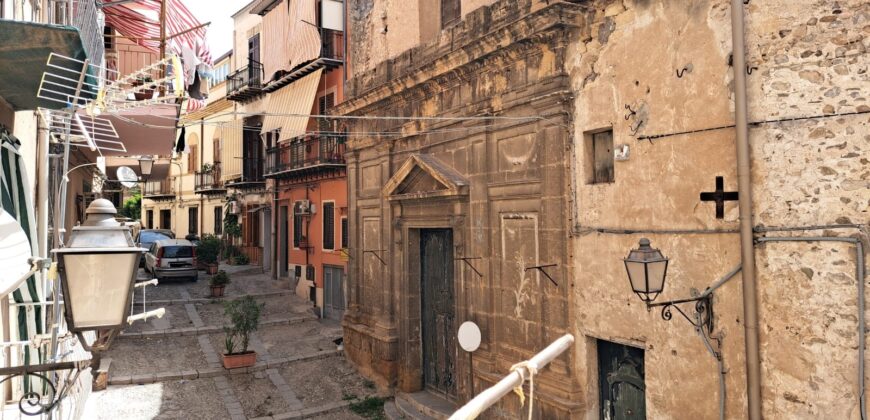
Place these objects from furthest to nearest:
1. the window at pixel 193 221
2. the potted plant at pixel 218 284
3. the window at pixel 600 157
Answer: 1. the window at pixel 193 221
2. the potted plant at pixel 218 284
3. the window at pixel 600 157

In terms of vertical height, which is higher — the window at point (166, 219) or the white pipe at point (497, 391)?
the window at point (166, 219)

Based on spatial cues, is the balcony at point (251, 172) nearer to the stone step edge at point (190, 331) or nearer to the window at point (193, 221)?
the window at point (193, 221)

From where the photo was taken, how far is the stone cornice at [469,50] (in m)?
7.06

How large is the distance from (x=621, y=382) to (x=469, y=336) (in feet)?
7.97

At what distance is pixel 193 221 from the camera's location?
31.0m

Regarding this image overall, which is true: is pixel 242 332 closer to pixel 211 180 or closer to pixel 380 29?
pixel 380 29

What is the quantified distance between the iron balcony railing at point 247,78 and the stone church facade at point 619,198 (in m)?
12.5

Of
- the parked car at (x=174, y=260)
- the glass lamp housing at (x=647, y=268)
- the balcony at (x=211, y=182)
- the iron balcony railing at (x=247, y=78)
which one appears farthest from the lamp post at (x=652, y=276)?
the balcony at (x=211, y=182)

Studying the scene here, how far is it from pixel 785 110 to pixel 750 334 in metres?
1.98

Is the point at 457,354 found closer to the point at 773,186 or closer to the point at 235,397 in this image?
the point at 235,397

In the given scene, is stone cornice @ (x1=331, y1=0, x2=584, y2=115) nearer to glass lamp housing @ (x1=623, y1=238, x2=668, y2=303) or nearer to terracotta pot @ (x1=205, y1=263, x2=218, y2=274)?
glass lamp housing @ (x1=623, y1=238, x2=668, y2=303)

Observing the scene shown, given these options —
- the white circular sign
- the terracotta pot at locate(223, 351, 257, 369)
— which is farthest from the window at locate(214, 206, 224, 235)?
the white circular sign

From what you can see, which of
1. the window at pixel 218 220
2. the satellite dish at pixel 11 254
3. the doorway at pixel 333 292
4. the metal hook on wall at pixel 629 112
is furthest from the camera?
the window at pixel 218 220

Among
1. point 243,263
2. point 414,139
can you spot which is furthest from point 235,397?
point 243,263
